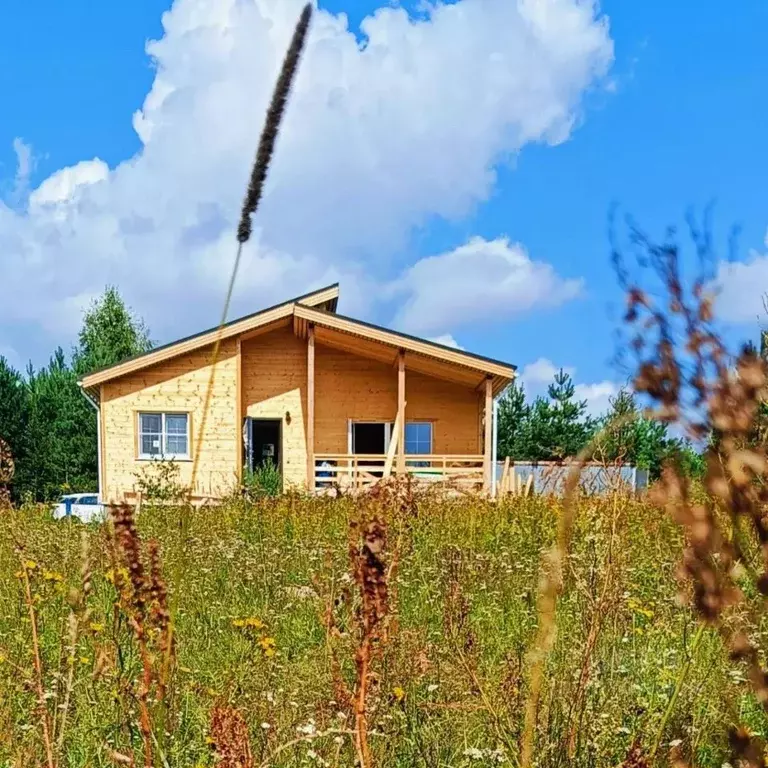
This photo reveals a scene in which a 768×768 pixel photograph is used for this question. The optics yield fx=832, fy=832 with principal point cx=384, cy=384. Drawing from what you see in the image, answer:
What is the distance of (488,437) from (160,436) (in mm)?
7701

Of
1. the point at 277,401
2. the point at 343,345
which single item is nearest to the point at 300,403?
the point at 277,401

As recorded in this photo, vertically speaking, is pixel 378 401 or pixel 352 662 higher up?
pixel 378 401

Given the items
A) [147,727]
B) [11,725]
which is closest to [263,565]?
[11,725]

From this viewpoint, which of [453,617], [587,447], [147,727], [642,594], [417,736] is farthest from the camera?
[642,594]

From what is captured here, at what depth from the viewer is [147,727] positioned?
3.65 feet

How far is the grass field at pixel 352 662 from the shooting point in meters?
2.07

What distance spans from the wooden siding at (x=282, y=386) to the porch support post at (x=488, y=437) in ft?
14.6

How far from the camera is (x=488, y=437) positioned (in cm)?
1867

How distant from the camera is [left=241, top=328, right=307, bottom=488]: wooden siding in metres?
20.1

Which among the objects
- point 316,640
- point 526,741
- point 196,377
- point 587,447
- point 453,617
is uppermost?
point 196,377

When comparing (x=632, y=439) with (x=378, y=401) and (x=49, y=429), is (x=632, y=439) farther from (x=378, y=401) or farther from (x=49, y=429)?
(x=49, y=429)

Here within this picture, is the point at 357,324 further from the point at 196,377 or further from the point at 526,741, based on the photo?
the point at 526,741

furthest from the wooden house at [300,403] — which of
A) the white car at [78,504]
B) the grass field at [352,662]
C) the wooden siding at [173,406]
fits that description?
the grass field at [352,662]

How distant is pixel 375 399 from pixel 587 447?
64.8 ft
